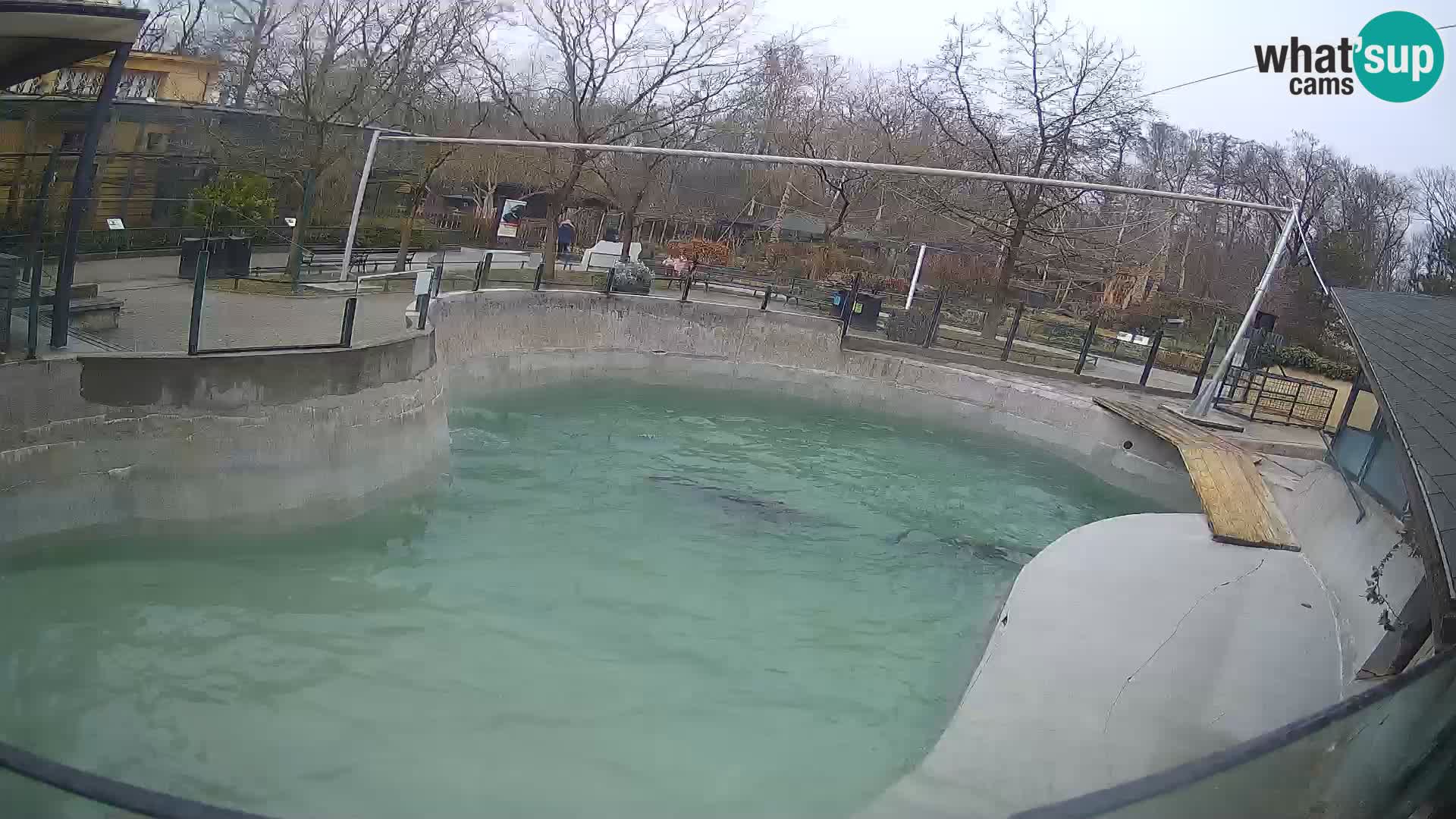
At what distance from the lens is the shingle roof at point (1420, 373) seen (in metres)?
5.51

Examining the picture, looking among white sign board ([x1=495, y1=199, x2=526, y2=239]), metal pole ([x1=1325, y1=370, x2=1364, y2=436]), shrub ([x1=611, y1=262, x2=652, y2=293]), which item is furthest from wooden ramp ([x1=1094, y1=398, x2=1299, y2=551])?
white sign board ([x1=495, y1=199, x2=526, y2=239])

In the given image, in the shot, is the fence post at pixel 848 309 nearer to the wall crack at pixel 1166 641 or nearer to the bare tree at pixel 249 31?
the bare tree at pixel 249 31

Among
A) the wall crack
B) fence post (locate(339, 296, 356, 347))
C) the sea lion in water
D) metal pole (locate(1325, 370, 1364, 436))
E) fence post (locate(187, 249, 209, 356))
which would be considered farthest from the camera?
the sea lion in water

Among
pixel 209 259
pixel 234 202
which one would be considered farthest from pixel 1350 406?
pixel 234 202

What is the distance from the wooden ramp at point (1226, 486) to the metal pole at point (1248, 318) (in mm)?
551

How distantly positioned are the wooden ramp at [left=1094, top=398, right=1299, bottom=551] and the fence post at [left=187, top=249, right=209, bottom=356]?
1117 cm

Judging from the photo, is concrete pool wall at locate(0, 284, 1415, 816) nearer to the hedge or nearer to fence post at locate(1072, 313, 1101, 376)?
fence post at locate(1072, 313, 1101, 376)

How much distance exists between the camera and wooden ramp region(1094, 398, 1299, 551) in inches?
460

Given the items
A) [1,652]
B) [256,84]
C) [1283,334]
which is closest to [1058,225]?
[1283,334]

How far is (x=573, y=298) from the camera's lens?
→ 22.4 m

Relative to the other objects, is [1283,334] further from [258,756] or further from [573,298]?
[258,756]

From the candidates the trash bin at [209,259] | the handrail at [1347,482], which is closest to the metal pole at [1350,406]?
the handrail at [1347,482]

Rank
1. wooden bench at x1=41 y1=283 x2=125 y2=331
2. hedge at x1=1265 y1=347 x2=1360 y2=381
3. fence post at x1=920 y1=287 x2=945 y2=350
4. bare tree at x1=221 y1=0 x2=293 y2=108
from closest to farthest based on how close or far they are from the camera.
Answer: wooden bench at x1=41 y1=283 x2=125 y2=331 → bare tree at x1=221 y1=0 x2=293 y2=108 → fence post at x1=920 y1=287 x2=945 y2=350 → hedge at x1=1265 y1=347 x2=1360 y2=381

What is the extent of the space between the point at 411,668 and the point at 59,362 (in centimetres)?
426
